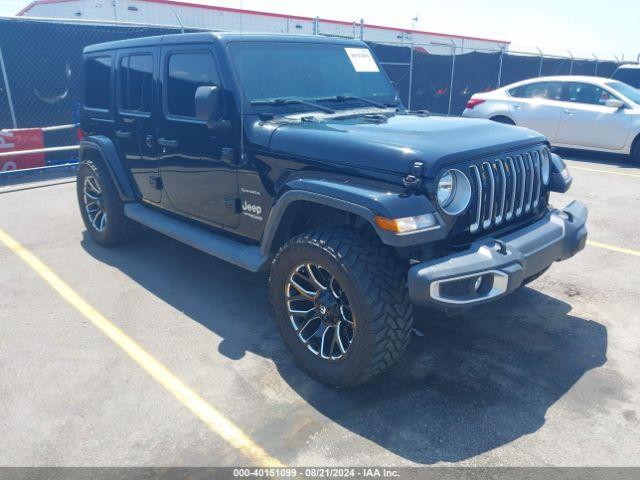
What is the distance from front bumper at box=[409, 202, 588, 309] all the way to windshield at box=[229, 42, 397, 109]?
5.74 feet

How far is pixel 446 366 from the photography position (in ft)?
11.1

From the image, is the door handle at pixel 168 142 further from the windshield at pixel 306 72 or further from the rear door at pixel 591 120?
the rear door at pixel 591 120

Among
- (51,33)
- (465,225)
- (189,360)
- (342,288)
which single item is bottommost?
(189,360)

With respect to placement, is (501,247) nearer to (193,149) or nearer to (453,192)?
(453,192)

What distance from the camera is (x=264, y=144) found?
11.5ft

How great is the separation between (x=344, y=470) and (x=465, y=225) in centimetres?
145

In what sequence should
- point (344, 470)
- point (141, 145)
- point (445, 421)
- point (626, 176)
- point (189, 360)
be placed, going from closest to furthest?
point (344, 470), point (445, 421), point (189, 360), point (141, 145), point (626, 176)

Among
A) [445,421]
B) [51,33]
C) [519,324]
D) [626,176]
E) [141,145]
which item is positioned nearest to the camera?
[445,421]

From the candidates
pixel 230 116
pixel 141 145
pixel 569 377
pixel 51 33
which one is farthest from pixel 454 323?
pixel 51 33

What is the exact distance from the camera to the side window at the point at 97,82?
5.18 meters

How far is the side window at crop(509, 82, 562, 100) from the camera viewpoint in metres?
10.4

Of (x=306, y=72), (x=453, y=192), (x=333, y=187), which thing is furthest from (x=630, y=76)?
(x=333, y=187)

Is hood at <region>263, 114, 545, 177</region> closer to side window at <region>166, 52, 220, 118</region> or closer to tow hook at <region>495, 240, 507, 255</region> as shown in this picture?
tow hook at <region>495, 240, 507, 255</region>

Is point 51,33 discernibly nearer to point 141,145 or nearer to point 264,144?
Result: point 141,145
